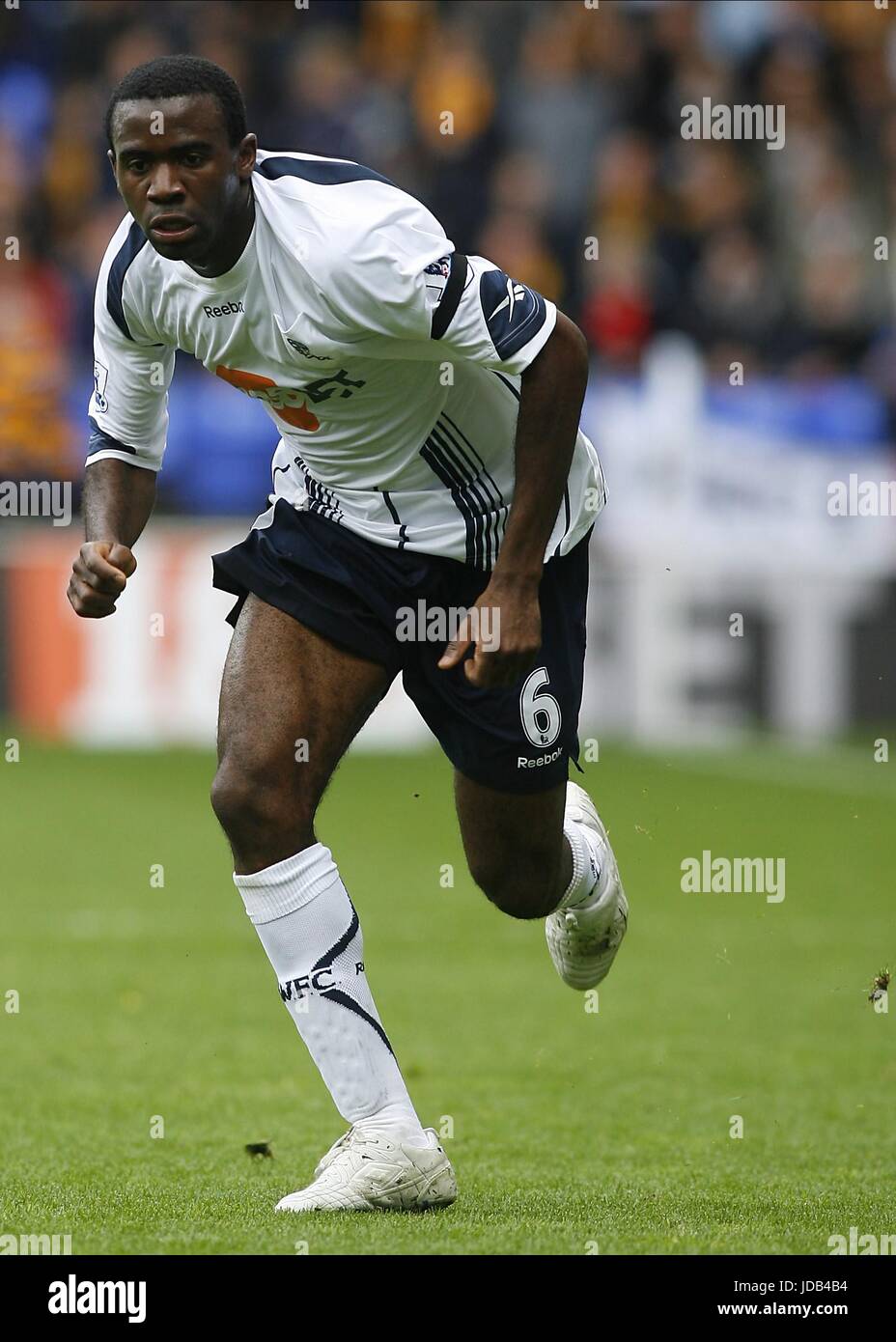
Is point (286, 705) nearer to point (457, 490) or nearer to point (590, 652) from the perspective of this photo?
point (457, 490)

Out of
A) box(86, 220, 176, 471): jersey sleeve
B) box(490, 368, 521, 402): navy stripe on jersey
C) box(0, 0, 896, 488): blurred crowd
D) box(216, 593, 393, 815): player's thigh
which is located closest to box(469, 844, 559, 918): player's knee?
box(216, 593, 393, 815): player's thigh

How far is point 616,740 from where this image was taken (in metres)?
13.9

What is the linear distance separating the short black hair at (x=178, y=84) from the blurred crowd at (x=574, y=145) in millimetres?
10666

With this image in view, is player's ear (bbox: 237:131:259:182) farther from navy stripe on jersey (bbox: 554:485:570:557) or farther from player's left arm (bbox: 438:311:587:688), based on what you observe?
navy stripe on jersey (bbox: 554:485:570:557)

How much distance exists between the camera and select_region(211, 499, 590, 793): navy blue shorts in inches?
185

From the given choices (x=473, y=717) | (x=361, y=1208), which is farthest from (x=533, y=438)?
(x=361, y=1208)

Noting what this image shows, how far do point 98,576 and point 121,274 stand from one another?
2.20 ft

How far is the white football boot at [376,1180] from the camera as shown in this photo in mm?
4285

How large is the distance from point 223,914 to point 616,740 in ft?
18.5

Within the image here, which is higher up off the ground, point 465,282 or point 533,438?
point 465,282

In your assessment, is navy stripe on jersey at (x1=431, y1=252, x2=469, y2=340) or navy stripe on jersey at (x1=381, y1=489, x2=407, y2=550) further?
navy stripe on jersey at (x1=381, y1=489, x2=407, y2=550)

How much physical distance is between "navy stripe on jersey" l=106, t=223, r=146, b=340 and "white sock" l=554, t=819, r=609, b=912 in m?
1.66

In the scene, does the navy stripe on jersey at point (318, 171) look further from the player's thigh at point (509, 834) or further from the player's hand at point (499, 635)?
the player's thigh at point (509, 834)
